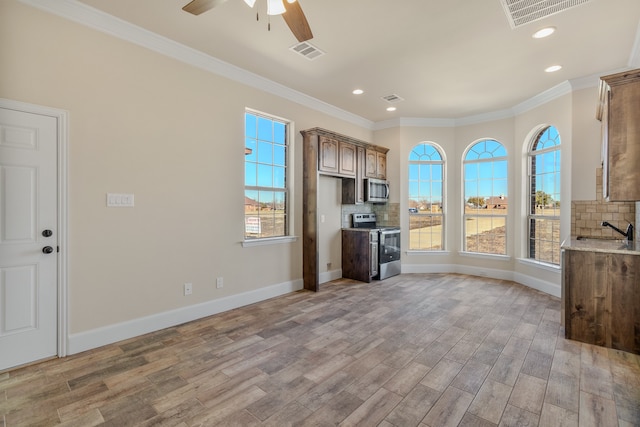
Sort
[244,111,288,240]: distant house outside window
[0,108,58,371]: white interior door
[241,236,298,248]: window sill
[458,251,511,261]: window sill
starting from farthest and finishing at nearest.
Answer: [458,251,511,261]: window sill → [244,111,288,240]: distant house outside window → [241,236,298,248]: window sill → [0,108,58,371]: white interior door

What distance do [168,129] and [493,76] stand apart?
13.5ft

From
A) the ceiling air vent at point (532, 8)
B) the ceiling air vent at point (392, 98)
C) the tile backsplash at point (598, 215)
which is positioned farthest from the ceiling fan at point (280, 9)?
the tile backsplash at point (598, 215)

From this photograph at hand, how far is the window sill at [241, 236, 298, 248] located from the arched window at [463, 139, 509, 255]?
11.7ft

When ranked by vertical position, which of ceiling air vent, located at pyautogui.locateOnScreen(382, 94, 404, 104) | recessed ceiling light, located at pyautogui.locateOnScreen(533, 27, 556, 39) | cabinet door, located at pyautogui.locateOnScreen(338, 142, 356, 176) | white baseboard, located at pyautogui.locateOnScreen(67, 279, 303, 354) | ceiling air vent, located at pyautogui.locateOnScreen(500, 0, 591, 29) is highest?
ceiling air vent, located at pyautogui.locateOnScreen(382, 94, 404, 104)

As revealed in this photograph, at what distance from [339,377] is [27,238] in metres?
2.78

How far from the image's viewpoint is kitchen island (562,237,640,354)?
273 centimetres

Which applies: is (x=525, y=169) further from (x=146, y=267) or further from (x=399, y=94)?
(x=146, y=267)

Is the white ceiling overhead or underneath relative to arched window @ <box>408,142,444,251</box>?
overhead

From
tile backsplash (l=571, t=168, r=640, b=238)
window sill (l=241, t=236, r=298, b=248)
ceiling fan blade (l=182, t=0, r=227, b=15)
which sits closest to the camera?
ceiling fan blade (l=182, t=0, r=227, b=15)

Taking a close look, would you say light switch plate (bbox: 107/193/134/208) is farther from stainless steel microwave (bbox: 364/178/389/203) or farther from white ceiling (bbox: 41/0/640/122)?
stainless steel microwave (bbox: 364/178/389/203)

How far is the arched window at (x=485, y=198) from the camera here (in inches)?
218

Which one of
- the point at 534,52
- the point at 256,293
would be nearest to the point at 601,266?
the point at 534,52

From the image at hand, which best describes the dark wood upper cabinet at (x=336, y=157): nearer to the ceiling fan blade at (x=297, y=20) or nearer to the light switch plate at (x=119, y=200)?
the ceiling fan blade at (x=297, y=20)

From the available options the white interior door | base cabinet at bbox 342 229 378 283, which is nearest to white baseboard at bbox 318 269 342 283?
base cabinet at bbox 342 229 378 283
